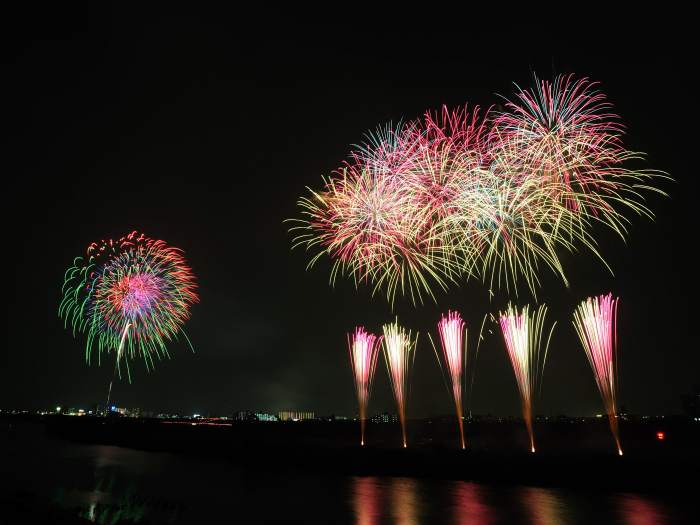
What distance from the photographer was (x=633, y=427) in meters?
66.8

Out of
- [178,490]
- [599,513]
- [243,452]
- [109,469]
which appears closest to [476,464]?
[599,513]

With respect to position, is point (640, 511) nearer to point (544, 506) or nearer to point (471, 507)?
point (544, 506)

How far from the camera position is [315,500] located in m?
17.8

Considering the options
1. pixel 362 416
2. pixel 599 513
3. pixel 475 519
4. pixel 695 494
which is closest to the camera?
pixel 475 519

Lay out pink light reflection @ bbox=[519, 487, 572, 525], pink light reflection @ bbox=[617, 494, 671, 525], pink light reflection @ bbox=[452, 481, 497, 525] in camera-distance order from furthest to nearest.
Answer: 1. pink light reflection @ bbox=[519, 487, 572, 525]
2. pink light reflection @ bbox=[617, 494, 671, 525]
3. pink light reflection @ bbox=[452, 481, 497, 525]

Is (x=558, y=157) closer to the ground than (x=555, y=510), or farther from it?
farther from it

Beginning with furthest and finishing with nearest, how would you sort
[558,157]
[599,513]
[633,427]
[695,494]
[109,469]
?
[633,427]
[109,469]
[558,157]
[695,494]
[599,513]

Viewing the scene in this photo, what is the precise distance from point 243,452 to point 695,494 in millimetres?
26246

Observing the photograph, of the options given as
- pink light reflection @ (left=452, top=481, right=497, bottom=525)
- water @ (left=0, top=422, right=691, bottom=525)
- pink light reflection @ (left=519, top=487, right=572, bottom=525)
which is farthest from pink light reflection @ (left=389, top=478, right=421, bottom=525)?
pink light reflection @ (left=519, top=487, right=572, bottom=525)

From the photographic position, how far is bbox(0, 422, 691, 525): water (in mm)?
14711

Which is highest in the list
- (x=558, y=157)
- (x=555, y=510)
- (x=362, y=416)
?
(x=558, y=157)

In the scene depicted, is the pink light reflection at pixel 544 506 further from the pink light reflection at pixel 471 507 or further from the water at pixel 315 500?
the pink light reflection at pixel 471 507

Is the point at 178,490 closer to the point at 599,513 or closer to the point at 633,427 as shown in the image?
the point at 599,513

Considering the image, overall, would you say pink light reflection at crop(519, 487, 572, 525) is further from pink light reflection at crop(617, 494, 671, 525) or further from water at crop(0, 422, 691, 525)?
pink light reflection at crop(617, 494, 671, 525)
